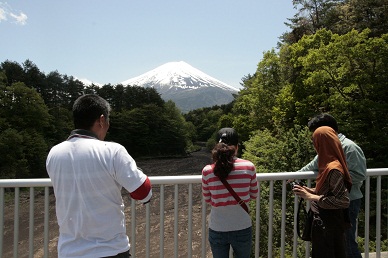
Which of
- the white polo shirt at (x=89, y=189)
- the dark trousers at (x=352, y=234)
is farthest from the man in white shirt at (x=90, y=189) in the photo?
the dark trousers at (x=352, y=234)

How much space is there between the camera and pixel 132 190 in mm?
1543

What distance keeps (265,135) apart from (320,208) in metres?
19.8

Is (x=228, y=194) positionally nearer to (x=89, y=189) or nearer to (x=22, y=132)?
(x=89, y=189)

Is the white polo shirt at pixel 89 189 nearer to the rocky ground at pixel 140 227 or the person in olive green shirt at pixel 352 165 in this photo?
the person in olive green shirt at pixel 352 165

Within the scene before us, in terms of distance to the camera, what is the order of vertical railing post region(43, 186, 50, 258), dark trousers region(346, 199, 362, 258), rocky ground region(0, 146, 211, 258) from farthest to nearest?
rocky ground region(0, 146, 211, 258)
dark trousers region(346, 199, 362, 258)
vertical railing post region(43, 186, 50, 258)

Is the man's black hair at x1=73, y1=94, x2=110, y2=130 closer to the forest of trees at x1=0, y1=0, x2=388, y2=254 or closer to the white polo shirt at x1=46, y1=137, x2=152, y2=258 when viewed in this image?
the white polo shirt at x1=46, y1=137, x2=152, y2=258

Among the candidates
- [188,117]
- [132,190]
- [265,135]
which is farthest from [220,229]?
[188,117]

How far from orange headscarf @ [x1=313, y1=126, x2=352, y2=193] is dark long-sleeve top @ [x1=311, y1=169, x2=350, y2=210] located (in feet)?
0.11

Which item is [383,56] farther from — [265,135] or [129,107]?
[129,107]

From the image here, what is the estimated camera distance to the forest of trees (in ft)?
57.9

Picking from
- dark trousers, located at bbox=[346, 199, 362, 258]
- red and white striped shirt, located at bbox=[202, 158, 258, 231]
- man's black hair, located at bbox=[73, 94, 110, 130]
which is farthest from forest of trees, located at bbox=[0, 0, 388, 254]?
man's black hair, located at bbox=[73, 94, 110, 130]

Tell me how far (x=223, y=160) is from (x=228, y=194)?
0.75ft

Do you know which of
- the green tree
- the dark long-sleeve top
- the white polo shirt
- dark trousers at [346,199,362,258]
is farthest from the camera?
the green tree

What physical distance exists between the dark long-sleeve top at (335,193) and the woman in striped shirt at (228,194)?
18.1 inches
